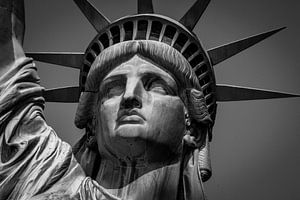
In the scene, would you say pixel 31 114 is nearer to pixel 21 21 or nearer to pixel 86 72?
pixel 21 21

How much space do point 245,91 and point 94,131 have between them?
173cm

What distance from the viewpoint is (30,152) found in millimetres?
7945

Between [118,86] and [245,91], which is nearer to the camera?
[118,86]

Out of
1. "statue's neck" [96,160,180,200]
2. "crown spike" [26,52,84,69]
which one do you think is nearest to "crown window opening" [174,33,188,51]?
"crown spike" [26,52,84,69]

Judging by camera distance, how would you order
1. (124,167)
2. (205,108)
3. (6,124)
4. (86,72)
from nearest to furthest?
(6,124), (124,167), (205,108), (86,72)

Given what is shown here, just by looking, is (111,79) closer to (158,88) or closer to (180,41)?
(158,88)

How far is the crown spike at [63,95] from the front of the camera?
9.97 m

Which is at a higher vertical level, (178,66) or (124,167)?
(178,66)

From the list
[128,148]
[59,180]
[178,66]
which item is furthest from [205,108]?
[59,180]

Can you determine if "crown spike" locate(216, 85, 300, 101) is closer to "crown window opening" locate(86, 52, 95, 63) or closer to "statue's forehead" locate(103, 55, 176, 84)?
"statue's forehead" locate(103, 55, 176, 84)

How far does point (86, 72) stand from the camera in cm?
959

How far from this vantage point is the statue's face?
27.2ft

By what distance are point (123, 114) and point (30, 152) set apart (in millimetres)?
937

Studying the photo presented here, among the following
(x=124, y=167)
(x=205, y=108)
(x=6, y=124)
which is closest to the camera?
(x=6, y=124)
